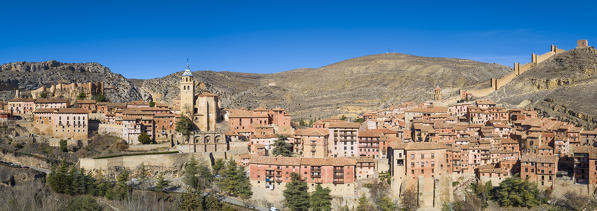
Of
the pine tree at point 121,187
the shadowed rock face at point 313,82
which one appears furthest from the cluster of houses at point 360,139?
the shadowed rock face at point 313,82

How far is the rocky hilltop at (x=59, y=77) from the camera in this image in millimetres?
86062

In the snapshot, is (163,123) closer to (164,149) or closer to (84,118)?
(164,149)

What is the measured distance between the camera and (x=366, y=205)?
147ft

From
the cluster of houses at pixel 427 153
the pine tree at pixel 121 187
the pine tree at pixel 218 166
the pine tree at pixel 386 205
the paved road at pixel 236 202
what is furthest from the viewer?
the pine tree at pixel 218 166

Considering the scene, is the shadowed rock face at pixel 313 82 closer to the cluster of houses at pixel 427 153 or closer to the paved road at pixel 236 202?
the cluster of houses at pixel 427 153

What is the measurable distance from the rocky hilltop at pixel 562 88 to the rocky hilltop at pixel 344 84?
15.1m

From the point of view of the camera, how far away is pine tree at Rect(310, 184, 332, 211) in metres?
44.7

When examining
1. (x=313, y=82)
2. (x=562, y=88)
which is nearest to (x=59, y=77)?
(x=313, y=82)

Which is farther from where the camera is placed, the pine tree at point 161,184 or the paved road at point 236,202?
the pine tree at point 161,184

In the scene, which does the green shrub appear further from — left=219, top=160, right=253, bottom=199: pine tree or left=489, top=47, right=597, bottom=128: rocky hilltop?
left=489, top=47, right=597, bottom=128: rocky hilltop

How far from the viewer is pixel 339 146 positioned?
53.0 m

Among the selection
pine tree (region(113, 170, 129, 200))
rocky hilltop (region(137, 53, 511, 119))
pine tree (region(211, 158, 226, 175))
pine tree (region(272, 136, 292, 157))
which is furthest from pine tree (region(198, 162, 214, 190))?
rocky hilltop (region(137, 53, 511, 119))

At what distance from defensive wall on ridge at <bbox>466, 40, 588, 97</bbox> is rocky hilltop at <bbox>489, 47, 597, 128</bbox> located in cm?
141

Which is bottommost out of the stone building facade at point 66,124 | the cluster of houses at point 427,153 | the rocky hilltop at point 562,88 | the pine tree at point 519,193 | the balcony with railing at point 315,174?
the pine tree at point 519,193
